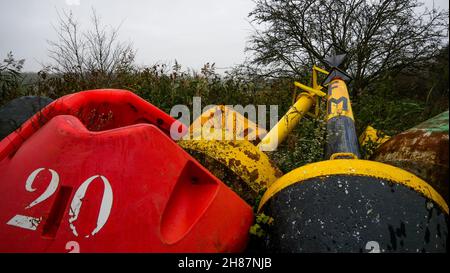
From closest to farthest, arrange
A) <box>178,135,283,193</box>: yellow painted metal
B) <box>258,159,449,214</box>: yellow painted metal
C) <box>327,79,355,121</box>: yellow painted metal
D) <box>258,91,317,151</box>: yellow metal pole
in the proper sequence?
<box>258,159,449,214</box>: yellow painted metal < <box>178,135,283,193</box>: yellow painted metal < <box>327,79,355,121</box>: yellow painted metal < <box>258,91,317,151</box>: yellow metal pole

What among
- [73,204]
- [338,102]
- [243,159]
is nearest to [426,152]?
[338,102]

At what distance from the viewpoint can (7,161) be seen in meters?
1.75

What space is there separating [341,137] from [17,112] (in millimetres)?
2638

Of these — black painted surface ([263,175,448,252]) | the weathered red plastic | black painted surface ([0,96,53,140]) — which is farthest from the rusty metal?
black painted surface ([0,96,53,140])

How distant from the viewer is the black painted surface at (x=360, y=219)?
4.54 feet

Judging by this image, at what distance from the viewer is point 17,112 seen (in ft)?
9.71

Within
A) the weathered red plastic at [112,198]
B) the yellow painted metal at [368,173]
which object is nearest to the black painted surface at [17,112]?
the weathered red plastic at [112,198]

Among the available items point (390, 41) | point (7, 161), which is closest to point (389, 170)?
point (7, 161)

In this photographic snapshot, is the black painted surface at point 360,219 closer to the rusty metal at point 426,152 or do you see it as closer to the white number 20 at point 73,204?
the rusty metal at point 426,152

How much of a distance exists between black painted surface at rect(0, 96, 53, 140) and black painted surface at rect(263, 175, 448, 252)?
240cm

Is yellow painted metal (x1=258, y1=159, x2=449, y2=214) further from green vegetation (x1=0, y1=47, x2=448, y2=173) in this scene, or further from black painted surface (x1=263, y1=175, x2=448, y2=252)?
green vegetation (x1=0, y1=47, x2=448, y2=173)

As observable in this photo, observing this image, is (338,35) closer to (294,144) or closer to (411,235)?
(294,144)

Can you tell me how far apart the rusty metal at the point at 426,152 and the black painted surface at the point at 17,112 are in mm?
2789

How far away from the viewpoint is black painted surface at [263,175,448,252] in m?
1.38
